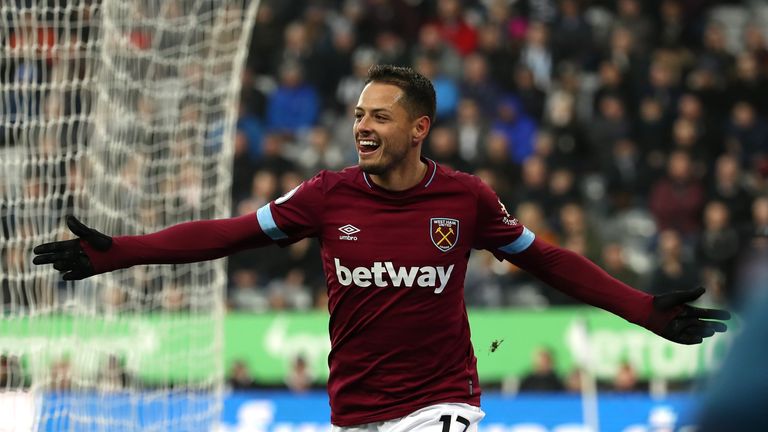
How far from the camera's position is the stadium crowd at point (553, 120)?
1402cm

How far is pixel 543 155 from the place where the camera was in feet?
50.2

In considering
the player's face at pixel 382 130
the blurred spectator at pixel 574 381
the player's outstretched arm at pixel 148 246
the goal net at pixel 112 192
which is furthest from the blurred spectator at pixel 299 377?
the player's face at pixel 382 130

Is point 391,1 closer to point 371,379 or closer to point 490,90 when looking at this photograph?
point 490,90

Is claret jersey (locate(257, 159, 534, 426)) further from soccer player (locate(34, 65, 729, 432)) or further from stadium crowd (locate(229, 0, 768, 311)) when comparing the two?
A: stadium crowd (locate(229, 0, 768, 311))

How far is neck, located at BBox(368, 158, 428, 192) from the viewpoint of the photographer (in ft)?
17.8

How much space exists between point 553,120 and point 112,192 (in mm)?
8295

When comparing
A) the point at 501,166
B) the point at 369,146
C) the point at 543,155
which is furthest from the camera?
the point at 543,155

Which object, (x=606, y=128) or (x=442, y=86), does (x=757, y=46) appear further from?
(x=442, y=86)

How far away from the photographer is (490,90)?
1612 centimetres

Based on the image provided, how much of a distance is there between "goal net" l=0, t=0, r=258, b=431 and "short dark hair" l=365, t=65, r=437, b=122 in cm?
317

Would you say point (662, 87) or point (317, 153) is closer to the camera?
point (317, 153)

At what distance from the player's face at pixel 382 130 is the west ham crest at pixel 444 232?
0.31 meters

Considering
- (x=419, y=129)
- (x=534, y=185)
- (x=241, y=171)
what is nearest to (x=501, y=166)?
(x=534, y=185)

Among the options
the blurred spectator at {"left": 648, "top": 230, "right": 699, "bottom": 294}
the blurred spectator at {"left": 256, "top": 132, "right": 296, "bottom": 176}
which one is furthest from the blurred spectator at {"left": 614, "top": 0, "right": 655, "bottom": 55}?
the blurred spectator at {"left": 256, "top": 132, "right": 296, "bottom": 176}
